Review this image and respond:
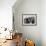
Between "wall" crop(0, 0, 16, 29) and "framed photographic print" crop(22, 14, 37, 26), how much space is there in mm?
1132

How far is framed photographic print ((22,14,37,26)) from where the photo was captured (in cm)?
585

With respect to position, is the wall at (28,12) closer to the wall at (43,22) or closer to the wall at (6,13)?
the wall at (43,22)

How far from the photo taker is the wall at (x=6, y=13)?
4.86 metres

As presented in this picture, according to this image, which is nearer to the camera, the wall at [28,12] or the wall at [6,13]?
the wall at [6,13]

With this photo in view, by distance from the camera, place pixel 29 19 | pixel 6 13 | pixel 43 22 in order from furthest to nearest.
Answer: pixel 29 19 < pixel 43 22 < pixel 6 13

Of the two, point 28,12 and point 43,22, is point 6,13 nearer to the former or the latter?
point 28,12

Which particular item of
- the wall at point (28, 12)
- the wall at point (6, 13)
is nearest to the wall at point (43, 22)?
the wall at point (28, 12)

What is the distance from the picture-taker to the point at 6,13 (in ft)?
16.1

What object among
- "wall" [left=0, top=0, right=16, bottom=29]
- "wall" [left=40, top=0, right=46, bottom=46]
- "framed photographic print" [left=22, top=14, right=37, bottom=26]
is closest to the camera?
"wall" [left=0, top=0, right=16, bottom=29]

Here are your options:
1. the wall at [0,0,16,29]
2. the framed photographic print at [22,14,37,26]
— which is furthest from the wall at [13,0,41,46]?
the wall at [0,0,16,29]

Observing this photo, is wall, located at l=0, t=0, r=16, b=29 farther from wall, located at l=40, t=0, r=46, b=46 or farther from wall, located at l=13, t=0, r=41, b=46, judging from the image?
wall, located at l=40, t=0, r=46, b=46

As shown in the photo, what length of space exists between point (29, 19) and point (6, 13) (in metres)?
1.38

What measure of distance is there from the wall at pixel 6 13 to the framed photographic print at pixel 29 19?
1.13 metres

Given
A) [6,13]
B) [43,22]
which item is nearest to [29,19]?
[43,22]
